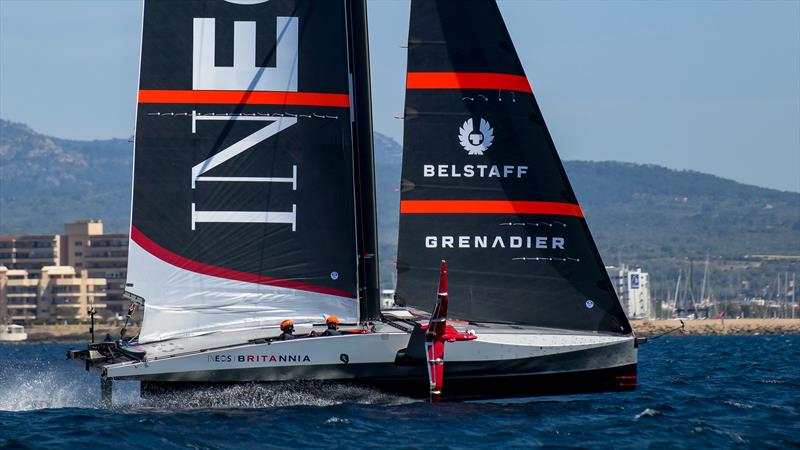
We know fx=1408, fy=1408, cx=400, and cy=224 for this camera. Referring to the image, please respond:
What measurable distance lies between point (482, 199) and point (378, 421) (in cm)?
504

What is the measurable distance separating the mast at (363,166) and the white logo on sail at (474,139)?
1.65m

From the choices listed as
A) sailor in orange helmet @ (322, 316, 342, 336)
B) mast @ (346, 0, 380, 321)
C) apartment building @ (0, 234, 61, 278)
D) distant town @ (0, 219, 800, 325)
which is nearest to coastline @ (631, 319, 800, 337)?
distant town @ (0, 219, 800, 325)

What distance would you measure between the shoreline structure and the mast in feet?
358

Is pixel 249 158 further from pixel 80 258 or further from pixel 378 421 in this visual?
pixel 80 258

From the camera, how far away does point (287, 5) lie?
82.8ft

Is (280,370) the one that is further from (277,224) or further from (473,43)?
(473,43)

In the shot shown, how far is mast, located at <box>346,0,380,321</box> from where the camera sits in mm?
25328

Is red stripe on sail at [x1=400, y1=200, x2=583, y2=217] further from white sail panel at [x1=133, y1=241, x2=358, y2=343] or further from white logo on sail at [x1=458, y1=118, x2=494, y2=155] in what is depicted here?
white sail panel at [x1=133, y1=241, x2=358, y2=343]

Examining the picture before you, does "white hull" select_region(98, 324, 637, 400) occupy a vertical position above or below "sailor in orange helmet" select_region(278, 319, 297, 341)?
below

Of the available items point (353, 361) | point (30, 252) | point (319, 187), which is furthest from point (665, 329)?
point (353, 361)

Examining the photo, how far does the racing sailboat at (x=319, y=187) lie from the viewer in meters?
25.2

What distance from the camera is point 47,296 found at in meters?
168

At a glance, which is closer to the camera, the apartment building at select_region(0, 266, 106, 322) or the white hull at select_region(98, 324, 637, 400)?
the white hull at select_region(98, 324, 637, 400)

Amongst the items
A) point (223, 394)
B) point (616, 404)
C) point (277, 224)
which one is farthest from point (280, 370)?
point (616, 404)
